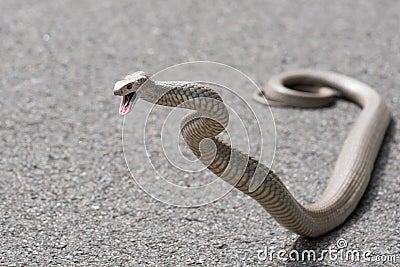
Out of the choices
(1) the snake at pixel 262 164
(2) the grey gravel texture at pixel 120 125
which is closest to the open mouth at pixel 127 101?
(1) the snake at pixel 262 164

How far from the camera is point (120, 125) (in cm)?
518

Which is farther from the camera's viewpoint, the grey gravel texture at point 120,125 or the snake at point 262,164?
the grey gravel texture at point 120,125

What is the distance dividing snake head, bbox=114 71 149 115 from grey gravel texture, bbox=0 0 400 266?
2.82 ft

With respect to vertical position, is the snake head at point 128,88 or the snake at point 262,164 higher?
the snake head at point 128,88

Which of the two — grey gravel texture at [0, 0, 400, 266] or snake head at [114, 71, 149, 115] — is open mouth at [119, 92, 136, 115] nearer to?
snake head at [114, 71, 149, 115]

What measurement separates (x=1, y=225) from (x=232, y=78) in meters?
2.61

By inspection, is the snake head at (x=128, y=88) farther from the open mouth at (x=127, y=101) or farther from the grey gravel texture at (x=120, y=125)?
the grey gravel texture at (x=120, y=125)

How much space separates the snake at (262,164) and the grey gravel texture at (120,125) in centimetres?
9

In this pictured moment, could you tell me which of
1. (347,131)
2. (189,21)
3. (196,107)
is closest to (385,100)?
(347,131)

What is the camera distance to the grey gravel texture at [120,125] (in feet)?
12.5

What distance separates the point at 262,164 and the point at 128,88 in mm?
749

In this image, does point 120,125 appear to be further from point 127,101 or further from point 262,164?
point 127,101

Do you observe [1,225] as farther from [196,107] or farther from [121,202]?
[196,107]

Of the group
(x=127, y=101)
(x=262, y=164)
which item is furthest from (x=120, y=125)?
(x=127, y=101)
